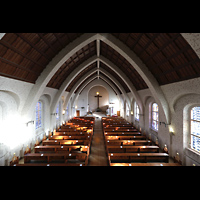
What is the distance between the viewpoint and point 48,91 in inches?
496

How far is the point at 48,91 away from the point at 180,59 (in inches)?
456

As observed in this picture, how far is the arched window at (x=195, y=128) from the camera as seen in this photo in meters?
7.45

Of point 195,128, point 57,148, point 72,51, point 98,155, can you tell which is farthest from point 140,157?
point 72,51

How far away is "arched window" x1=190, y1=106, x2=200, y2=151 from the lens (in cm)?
745

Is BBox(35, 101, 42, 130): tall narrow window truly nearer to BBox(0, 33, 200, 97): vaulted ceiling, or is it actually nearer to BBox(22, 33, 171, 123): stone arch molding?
BBox(22, 33, 171, 123): stone arch molding

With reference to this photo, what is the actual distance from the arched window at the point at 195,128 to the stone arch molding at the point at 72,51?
1.75 metres

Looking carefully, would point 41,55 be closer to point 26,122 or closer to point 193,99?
point 26,122

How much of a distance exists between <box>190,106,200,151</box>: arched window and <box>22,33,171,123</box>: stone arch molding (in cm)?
175

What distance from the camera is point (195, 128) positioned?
7.66 metres

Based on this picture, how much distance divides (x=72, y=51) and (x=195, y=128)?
10606 mm

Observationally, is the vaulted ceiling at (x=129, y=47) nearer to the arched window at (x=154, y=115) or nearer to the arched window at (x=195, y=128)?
the arched window at (x=195, y=128)

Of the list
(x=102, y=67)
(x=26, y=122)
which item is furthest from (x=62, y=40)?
(x=102, y=67)

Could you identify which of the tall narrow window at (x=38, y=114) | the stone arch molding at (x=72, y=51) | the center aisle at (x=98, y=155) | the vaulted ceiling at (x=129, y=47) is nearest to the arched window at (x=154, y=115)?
the stone arch molding at (x=72, y=51)

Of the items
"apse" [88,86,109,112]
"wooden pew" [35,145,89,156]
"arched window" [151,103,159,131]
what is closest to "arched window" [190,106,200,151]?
"arched window" [151,103,159,131]
